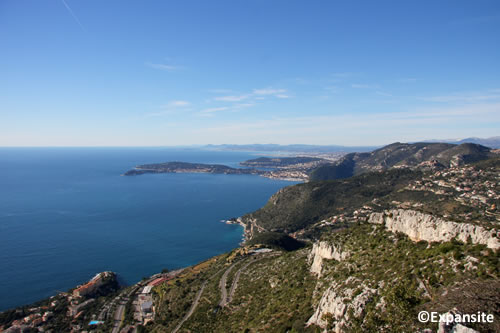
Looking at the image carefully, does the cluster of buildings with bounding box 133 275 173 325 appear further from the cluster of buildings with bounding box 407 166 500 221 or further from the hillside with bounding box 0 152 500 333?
the cluster of buildings with bounding box 407 166 500 221

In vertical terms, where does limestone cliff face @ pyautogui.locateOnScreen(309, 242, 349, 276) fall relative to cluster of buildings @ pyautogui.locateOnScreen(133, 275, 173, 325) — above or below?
above

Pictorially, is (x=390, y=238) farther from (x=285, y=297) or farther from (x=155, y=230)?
(x=155, y=230)

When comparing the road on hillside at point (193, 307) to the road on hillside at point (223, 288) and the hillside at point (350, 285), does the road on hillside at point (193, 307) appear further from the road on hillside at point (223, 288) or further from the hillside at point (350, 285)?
A: the road on hillside at point (223, 288)

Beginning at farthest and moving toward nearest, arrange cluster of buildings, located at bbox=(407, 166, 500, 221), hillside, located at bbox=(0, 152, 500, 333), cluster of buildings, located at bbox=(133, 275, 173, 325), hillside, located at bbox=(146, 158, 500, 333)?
1. cluster of buildings, located at bbox=(407, 166, 500, 221)
2. cluster of buildings, located at bbox=(133, 275, 173, 325)
3. hillside, located at bbox=(0, 152, 500, 333)
4. hillside, located at bbox=(146, 158, 500, 333)

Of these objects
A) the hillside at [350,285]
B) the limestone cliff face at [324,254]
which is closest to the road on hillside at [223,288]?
the hillside at [350,285]

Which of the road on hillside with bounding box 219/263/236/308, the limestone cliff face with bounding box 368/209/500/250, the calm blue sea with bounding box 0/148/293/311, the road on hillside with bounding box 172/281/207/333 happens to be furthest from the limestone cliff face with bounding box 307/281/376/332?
the calm blue sea with bounding box 0/148/293/311

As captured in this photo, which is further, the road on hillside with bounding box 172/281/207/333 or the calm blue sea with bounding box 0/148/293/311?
the calm blue sea with bounding box 0/148/293/311

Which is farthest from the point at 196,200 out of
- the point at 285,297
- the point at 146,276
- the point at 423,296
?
the point at 423,296
